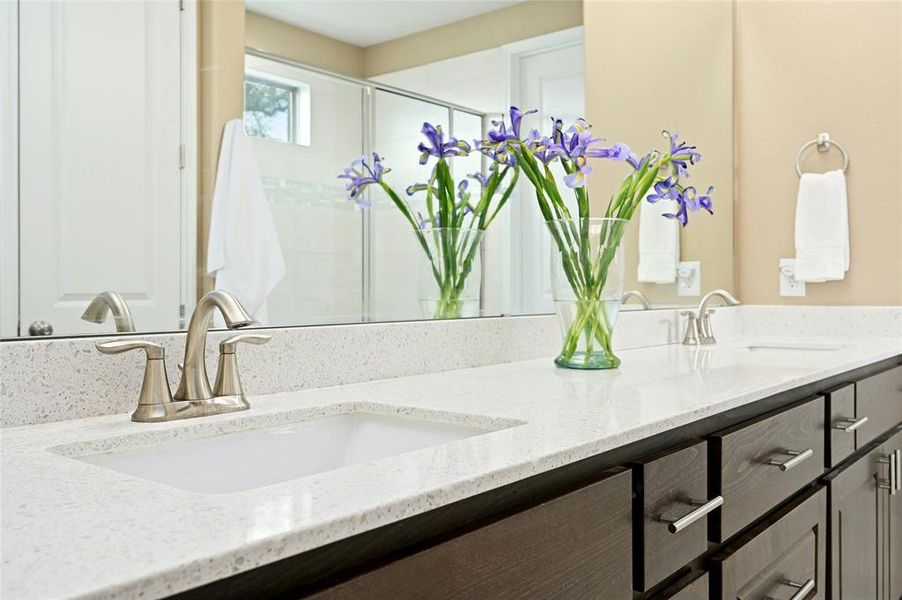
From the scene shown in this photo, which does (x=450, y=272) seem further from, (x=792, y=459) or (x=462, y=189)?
(x=792, y=459)

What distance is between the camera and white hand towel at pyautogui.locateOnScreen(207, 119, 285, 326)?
112 cm

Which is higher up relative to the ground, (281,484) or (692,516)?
(281,484)

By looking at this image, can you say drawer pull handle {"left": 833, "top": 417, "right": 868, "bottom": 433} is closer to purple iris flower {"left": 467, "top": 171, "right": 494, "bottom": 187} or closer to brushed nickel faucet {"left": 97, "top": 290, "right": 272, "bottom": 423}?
purple iris flower {"left": 467, "top": 171, "right": 494, "bottom": 187}

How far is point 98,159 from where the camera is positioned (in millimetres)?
983

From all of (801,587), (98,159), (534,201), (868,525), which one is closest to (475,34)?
(534,201)

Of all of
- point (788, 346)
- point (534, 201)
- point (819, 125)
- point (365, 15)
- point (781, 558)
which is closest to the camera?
point (781, 558)

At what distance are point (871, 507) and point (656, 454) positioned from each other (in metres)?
1.06

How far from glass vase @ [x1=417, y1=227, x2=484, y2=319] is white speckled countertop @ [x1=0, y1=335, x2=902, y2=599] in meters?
0.21

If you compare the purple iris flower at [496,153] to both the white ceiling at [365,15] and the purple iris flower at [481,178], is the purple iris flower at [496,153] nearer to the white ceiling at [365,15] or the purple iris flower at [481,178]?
the purple iris flower at [481,178]

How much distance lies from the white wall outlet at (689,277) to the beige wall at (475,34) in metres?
0.88

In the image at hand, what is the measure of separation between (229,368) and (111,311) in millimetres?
165

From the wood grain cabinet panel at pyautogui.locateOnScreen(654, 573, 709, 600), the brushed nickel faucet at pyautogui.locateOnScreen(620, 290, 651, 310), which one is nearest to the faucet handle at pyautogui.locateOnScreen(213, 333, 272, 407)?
the wood grain cabinet panel at pyautogui.locateOnScreen(654, 573, 709, 600)

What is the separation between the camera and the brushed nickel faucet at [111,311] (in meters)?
0.98

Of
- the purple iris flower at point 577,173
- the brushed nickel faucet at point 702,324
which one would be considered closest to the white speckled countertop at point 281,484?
the purple iris flower at point 577,173
